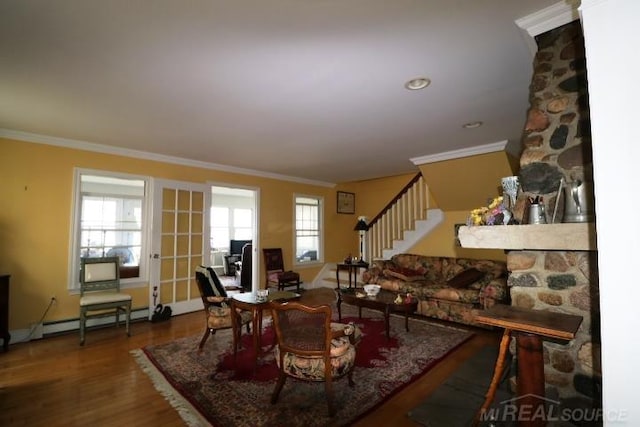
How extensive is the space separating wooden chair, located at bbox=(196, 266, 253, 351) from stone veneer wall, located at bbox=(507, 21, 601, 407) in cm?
254

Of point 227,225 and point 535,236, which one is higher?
point 227,225

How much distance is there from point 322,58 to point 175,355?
3160 millimetres

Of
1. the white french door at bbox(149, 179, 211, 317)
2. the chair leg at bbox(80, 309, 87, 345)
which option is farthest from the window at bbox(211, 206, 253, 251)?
the chair leg at bbox(80, 309, 87, 345)

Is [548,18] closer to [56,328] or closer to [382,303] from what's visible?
A: [382,303]

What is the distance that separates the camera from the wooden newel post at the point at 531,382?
56.0 inches

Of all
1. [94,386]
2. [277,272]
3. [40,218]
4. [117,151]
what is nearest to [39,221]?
[40,218]

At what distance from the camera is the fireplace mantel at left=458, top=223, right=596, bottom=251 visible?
5.02 feet

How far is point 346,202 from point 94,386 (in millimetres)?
5983

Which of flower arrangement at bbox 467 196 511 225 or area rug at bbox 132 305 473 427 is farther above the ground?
flower arrangement at bbox 467 196 511 225

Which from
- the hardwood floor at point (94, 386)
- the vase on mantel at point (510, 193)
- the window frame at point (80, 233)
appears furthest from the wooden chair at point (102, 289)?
the vase on mantel at point (510, 193)

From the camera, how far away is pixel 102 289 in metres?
3.90

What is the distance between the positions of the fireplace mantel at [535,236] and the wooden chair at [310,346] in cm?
112

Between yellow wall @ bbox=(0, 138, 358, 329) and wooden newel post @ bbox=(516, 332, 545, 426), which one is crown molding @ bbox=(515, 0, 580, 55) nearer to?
wooden newel post @ bbox=(516, 332, 545, 426)

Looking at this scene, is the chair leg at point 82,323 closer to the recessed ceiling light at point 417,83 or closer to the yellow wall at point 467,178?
the recessed ceiling light at point 417,83
